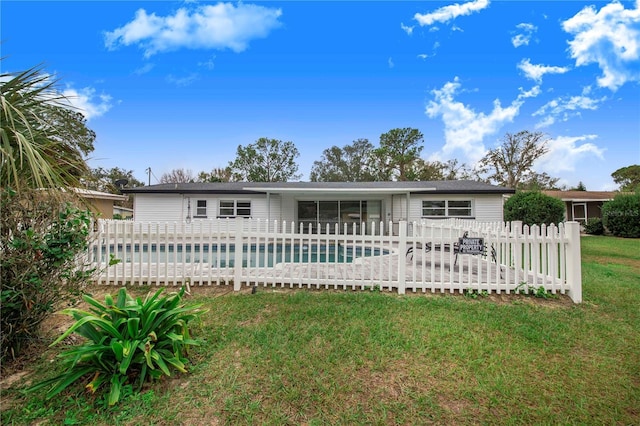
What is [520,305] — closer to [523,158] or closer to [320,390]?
[320,390]

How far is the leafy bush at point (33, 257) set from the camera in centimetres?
241

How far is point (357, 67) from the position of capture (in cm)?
1355

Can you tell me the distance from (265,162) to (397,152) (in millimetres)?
16459

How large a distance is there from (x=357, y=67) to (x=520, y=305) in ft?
42.3

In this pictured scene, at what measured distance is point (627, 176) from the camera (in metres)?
35.4

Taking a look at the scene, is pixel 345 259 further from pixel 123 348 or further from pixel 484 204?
pixel 484 204

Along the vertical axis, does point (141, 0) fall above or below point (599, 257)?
above

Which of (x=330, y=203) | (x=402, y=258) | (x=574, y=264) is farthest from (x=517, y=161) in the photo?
(x=402, y=258)

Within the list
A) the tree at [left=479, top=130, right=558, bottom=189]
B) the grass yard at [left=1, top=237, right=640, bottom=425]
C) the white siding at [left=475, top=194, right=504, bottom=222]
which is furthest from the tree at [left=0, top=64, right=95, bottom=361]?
the tree at [left=479, top=130, right=558, bottom=189]

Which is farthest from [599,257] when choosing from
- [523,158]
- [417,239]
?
[523,158]

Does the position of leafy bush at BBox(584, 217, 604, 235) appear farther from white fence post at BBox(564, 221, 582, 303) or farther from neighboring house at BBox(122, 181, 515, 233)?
white fence post at BBox(564, 221, 582, 303)

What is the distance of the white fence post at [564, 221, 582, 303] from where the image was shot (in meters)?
4.26

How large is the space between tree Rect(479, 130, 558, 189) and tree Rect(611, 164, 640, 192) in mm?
13582

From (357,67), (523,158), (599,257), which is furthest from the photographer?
(523,158)
